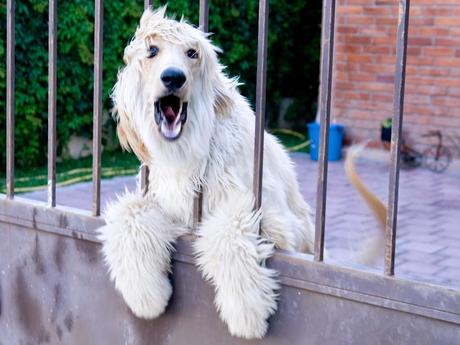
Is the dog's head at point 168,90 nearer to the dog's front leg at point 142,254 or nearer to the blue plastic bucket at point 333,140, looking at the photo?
the dog's front leg at point 142,254

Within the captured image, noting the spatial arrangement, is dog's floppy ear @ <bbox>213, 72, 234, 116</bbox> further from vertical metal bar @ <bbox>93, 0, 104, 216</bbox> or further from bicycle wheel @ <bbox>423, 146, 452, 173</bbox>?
bicycle wheel @ <bbox>423, 146, 452, 173</bbox>

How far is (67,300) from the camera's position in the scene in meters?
3.28

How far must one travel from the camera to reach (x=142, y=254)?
2.80 m

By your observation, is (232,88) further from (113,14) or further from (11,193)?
(113,14)

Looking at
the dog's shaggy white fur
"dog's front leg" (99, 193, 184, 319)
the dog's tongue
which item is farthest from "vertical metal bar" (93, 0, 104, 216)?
the dog's tongue

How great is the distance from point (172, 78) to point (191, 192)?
436mm

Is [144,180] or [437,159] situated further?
[437,159]

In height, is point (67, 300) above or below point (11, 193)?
below

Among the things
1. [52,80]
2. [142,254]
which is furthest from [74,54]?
[142,254]

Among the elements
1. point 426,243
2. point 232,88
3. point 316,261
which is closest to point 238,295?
point 316,261

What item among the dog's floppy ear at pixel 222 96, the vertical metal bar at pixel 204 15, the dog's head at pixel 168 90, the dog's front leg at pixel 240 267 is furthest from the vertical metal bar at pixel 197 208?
the vertical metal bar at pixel 204 15

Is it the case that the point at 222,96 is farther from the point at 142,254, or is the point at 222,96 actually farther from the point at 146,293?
the point at 146,293

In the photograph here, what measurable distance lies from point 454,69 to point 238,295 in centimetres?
665

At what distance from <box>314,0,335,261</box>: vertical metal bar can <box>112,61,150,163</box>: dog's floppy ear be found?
0.66 m
